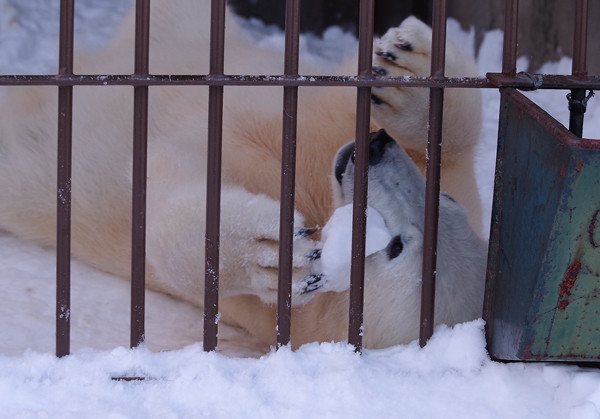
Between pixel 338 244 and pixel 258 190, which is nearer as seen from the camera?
pixel 338 244

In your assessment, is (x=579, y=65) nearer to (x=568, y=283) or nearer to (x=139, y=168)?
(x=568, y=283)

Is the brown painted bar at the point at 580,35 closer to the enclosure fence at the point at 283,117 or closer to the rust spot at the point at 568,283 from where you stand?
the enclosure fence at the point at 283,117

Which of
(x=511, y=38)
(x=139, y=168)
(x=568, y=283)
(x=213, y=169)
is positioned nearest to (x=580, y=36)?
(x=511, y=38)

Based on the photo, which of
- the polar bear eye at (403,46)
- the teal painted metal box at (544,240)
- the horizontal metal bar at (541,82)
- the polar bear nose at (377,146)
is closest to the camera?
the teal painted metal box at (544,240)

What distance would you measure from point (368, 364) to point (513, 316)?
0.28m

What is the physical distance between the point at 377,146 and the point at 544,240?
514 millimetres

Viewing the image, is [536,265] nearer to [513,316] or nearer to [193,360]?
[513,316]

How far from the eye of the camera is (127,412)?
1.30 metres

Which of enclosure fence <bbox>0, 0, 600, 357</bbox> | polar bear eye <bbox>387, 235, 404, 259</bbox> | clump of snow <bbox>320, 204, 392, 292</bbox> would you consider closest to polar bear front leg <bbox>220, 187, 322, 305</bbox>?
clump of snow <bbox>320, 204, 392, 292</bbox>

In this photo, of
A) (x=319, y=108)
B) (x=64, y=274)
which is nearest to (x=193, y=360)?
(x=64, y=274)

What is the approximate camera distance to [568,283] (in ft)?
4.24

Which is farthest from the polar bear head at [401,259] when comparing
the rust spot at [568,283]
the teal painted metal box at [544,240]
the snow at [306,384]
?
the rust spot at [568,283]

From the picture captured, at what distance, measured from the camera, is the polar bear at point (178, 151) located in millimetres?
2078

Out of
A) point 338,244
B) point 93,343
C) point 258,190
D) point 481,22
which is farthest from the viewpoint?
point 481,22
